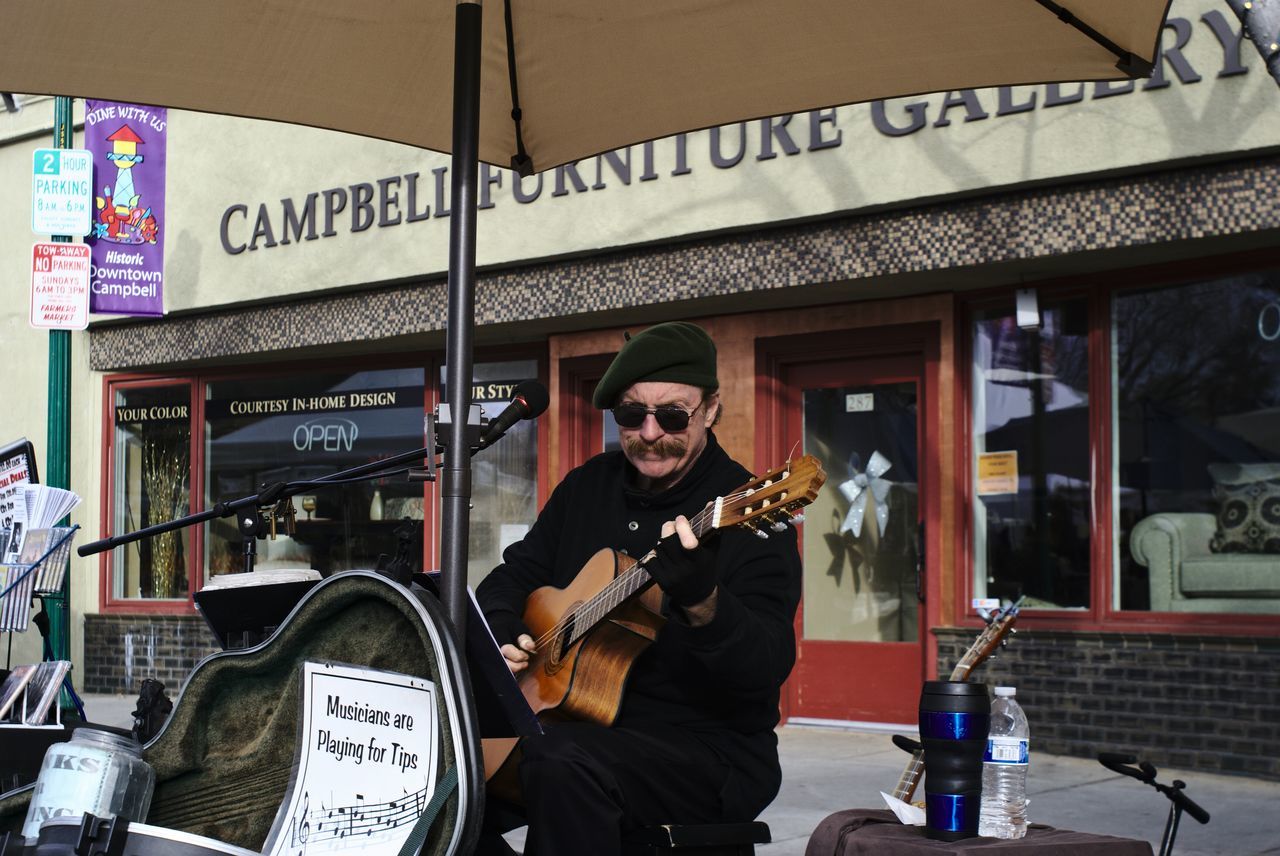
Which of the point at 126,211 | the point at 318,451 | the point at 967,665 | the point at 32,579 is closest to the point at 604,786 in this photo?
the point at 967,665

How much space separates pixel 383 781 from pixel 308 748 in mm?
148

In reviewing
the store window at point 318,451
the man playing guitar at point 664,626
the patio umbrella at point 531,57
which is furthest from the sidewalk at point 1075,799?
the store window at point 318,451

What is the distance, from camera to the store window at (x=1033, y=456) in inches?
326

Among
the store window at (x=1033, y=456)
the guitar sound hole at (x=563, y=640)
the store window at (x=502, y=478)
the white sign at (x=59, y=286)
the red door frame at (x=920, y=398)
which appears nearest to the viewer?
the guitar sound hole at (x=563, y=640)

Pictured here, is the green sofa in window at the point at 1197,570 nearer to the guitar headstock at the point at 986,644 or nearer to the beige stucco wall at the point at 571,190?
the beige stucco wall at the point at 571,190

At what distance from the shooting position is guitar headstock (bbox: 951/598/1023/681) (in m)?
3.46

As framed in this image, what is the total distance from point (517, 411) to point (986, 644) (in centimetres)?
127

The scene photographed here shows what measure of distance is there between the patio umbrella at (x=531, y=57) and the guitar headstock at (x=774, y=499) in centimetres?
71

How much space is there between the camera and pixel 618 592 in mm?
3395

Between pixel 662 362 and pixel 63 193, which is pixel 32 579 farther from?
pixel 63 193

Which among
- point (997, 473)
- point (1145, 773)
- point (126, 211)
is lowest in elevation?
point (1145, 773)

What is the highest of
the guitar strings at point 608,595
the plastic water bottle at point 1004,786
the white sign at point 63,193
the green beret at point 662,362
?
the white sign at point 63,193

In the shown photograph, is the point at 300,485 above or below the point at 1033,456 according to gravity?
below

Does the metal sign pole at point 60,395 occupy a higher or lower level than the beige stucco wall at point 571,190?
lower
